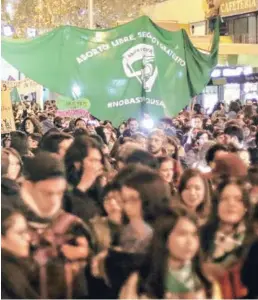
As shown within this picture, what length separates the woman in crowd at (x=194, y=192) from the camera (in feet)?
14.0

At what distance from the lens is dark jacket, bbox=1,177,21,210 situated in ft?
12.5

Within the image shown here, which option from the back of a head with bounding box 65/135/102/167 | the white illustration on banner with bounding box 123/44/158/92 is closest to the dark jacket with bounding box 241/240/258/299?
the back of a head with bounding box 65/135/102/167

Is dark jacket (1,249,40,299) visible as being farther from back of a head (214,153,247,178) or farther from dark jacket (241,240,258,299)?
back of a head (214,153,247,178)

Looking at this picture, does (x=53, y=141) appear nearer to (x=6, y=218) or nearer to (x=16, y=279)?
(x=6, y=218)

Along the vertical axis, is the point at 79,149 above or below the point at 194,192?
above

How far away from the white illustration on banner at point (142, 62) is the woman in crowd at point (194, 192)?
3488mm

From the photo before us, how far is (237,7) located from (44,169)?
1195 inches

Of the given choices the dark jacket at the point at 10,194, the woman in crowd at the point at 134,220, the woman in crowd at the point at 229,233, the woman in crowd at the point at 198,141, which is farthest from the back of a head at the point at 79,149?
the woman in crowd at the point at 198,141

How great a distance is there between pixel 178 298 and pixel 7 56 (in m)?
4.65

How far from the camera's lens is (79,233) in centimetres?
379

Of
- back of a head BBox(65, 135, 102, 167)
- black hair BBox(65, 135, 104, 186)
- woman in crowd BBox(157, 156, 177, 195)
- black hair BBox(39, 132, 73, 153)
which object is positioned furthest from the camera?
black hair BBox(39, 132, 73, 153)

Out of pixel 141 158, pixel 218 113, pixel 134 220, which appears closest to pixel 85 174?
pixel 141 158

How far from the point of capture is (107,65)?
7.88 m

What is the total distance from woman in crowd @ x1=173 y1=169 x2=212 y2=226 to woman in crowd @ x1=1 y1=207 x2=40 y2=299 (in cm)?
98
